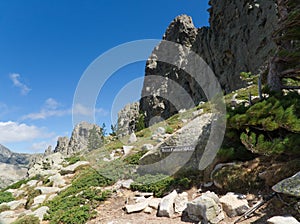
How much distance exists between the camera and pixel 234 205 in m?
4.34

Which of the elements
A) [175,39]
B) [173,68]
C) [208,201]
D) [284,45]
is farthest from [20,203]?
[175,39]

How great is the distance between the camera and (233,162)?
5.57 metres

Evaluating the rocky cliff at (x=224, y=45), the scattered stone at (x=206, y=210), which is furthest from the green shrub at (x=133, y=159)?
the rocky cliff at (x=224, y=45)

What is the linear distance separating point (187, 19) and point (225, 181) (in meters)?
77.2

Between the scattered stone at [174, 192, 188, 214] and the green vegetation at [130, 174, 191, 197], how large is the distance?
669mm

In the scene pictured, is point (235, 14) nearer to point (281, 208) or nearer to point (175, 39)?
point (175, 39)

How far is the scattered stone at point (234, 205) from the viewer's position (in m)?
4.24

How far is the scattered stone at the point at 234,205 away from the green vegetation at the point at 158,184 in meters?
1.71

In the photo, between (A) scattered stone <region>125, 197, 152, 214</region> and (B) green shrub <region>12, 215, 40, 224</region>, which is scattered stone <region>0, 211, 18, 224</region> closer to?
(B) green shrub <region>12, 215, 40, 224</region>

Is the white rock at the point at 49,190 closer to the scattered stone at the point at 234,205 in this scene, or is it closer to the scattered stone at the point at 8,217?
the scattered stone at the point at 8,217

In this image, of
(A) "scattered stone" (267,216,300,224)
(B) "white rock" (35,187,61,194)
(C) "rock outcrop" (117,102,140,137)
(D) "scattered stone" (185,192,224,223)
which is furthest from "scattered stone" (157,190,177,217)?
(C) "rock outcrop" (117,102,140,137)

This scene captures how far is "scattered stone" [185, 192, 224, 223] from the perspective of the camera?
4227mm

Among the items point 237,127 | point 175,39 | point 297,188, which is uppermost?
point 175,39

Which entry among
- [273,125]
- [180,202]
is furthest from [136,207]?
[273,125]
